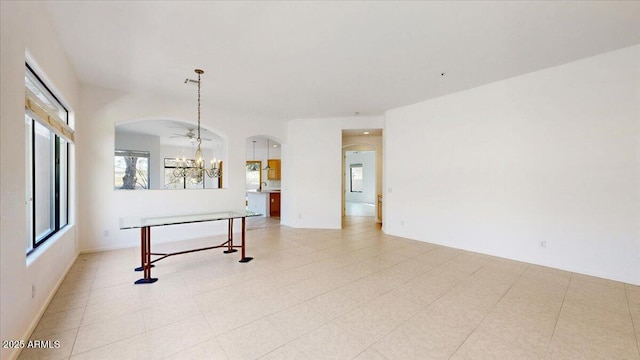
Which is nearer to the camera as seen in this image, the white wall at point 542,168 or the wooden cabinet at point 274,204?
the white wall at point 542,168

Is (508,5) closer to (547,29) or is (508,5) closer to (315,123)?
(547,29)

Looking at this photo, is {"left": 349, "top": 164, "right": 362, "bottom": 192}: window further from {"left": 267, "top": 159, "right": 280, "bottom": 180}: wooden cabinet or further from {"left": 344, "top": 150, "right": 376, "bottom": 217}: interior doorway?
{"left": 267, "top": 159, "right": 280, "bottom": 180}: wooden cabinet

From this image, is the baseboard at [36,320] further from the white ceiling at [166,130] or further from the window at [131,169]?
the window at [131,169]

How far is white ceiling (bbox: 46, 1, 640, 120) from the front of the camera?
92.9 inches

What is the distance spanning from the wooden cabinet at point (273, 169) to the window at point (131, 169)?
13.8ft

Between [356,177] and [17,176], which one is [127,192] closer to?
[17,176]

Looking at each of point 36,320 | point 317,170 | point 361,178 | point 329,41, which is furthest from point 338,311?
point 361,178

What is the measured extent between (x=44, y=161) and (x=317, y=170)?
15.7ft

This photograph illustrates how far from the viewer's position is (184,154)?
1072 centimetres

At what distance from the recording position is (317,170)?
21.2 feet

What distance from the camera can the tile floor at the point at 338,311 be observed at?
73.7 inches

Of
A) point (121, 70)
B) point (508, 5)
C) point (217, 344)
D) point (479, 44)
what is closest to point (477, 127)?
point (479, 44)

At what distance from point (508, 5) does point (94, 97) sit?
598 centimetres

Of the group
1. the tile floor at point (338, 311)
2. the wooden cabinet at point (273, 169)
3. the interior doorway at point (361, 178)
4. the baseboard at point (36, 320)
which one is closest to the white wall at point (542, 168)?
the tile floor at point (338, 311)
